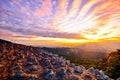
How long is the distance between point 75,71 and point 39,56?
2971 mm

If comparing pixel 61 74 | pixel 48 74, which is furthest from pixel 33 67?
pixel 61 74

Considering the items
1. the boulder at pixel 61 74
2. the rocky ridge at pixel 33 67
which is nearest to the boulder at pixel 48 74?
the rocky ridge at pixel 33 67

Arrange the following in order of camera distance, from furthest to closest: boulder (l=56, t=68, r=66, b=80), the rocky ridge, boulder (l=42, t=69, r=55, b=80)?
boulder (l=56, t=68, r=66, b=80) → boulder (l=42, t=69, r=55, b=80) → the rocky ridge

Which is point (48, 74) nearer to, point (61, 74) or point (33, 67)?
point (61, 74)

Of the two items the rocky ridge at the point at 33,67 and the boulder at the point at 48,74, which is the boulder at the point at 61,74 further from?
the boulder at the point at 48,74

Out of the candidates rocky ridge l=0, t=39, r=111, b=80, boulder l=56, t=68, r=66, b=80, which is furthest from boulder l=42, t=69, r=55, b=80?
boulder l=56, t=68, r=66, b=80

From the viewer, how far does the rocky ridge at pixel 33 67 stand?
1130 centimetres

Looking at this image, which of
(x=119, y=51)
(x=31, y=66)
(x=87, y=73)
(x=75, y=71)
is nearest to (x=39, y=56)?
(x=31, y=66)

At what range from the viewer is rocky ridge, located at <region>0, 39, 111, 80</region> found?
37.1 ft

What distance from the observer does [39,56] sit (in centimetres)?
1407

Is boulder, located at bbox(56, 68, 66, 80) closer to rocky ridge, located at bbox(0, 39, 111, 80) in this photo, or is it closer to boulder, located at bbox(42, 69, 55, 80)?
rocky ridge, located at bbox(0, 39, 111, 80)

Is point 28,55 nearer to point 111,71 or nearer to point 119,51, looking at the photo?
point 111,71

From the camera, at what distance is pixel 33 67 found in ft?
39.5

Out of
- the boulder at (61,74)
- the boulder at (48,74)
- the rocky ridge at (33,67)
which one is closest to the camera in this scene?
the rocky ridge at (33,67)
